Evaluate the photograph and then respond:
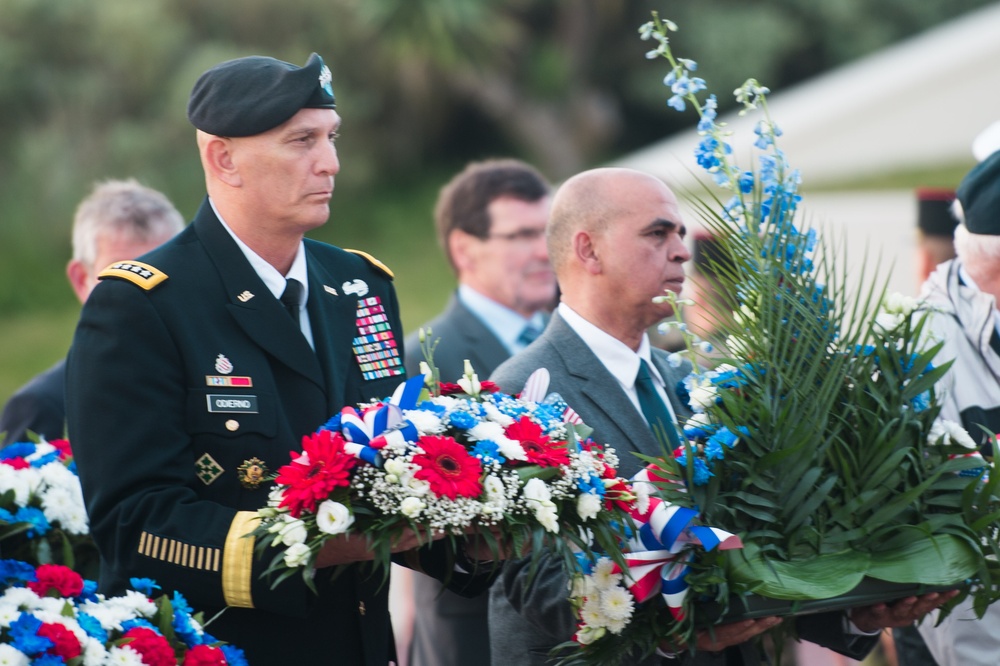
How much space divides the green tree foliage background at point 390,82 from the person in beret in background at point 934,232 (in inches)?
328

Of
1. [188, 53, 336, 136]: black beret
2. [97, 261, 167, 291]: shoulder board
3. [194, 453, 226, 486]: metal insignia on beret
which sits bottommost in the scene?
[194, 453, 226, 486]: metal insignia on beret

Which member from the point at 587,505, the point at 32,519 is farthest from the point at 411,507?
the point at 32,519

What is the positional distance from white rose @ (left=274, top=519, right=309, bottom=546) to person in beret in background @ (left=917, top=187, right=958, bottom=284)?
11.2 ft

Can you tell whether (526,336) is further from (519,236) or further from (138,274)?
(138,274)

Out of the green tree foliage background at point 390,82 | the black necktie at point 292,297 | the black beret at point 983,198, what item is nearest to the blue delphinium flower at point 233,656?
the black necktie at point 292,297

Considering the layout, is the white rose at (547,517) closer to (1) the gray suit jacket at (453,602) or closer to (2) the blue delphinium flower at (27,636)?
(2) the blue delphinium flower at (27,636)

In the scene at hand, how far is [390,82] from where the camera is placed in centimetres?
1750

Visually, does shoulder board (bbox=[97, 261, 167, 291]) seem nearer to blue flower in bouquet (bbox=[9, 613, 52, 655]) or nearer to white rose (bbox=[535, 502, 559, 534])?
blue flower in bouquet (bbox=[9, 613, 52, 655])

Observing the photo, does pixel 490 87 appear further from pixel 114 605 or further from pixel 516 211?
pixel 114 605

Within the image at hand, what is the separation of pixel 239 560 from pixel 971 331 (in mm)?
2339

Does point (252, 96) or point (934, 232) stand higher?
point (252, 96)

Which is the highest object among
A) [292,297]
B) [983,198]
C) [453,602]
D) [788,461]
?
[292,297]

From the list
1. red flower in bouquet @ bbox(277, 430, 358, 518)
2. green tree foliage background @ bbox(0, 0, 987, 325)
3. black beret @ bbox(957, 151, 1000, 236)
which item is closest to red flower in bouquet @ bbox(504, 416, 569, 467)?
red flower in bouquet @ bbox(277, 430, 358, 518)

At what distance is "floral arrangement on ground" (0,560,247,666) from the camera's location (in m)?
2.36
